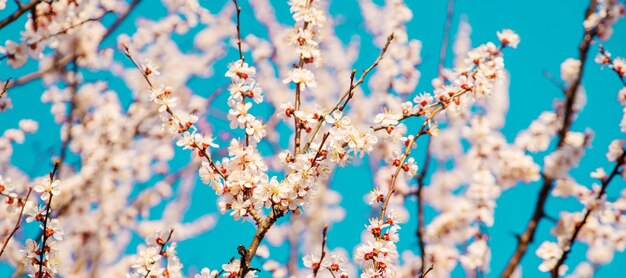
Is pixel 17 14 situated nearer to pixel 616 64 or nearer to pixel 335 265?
pixel 335 265

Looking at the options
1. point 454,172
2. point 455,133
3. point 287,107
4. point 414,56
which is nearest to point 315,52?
point 287,107

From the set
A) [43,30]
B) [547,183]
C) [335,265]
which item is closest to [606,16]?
[547,183]

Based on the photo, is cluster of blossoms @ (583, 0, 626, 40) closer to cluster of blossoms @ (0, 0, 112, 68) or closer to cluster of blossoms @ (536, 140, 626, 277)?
cluster of blossoms @ (536, 140, 626, 277)

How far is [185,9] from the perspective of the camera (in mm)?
6047

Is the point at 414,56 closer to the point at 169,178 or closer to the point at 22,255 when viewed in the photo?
the point at 169,178

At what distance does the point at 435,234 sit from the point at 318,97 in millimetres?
3204

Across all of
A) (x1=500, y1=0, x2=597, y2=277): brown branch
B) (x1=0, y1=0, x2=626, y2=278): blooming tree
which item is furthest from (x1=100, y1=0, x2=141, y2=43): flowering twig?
(x1=500, y1=0, x2=597, y2=277): brown branch

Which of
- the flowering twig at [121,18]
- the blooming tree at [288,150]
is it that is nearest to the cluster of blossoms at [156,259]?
the blooming tree at [288,150]

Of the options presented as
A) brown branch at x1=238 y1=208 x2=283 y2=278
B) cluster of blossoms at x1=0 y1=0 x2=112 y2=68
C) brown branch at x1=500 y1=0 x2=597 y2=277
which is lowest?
brown branch at x1=238 y1=208 x2=283 y2=278

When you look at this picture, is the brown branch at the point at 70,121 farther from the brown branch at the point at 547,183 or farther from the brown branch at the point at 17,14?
the brown branch at the point at 547,183

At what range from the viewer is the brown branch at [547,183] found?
10.2 feet

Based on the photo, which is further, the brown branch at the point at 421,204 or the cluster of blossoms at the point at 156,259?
the brown branch at the point at 421,204

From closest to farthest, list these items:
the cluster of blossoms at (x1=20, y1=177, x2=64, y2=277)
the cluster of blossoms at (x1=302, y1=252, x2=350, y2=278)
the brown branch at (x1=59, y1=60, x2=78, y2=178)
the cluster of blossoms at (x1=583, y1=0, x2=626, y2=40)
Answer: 1. the cluster of blossoms at (x1=20, y1=177, x2=64, y2=277)
2. the cluster of blossoms at (x1=302, y1=252, x2=350, y2=278)
3. the cluster of blossoms at (x1=583, y1=0, x2=626, y2=40)
4. the brown branch at (x1=59, y1=60, x2=78, y2=178)

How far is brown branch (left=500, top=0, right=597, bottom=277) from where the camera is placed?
10.2 ft
